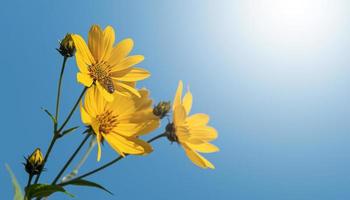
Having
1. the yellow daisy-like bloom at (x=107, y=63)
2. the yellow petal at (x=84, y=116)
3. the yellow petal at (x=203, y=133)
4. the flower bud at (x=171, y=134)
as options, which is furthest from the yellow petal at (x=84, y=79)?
the yellow petal at (x=203, y=133)

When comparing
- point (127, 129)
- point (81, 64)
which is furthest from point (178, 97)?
point (81, 64)

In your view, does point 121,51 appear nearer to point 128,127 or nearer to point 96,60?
point 96,60

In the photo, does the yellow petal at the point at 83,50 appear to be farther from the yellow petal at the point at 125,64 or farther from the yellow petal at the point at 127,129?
the yellow petal at the point at 127,129

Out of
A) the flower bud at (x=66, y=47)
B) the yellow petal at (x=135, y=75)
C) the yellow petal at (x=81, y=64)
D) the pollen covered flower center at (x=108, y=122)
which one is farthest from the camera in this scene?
the flower bud at (x=66, y=47)

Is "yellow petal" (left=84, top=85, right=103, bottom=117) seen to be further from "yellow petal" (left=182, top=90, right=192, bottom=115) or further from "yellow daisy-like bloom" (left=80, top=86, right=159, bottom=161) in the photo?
"yellow petal" (left=182, top=90, right=192, bottom=115)

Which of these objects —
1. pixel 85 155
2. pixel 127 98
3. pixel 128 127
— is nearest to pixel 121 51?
pixel 127 98
